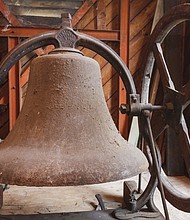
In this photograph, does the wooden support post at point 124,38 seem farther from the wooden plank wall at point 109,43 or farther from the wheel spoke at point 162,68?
the wheel spoke at point 162,68

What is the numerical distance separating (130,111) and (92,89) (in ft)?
0.91

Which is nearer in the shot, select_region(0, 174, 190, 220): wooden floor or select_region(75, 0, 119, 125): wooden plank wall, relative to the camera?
select_region(0, 174, 190, 220): wooden floor

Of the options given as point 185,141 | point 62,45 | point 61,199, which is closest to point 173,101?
point 185,141

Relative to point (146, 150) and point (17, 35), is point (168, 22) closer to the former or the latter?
point (146, 150)

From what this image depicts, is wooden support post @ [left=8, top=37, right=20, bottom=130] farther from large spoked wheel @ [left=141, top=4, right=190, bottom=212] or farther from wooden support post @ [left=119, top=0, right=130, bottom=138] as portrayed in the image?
large spoked wheel @ [left=141, top=4, right=190, bottom=212]

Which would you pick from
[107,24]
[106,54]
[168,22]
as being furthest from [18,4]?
[168,22]

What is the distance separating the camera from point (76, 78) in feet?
2.44

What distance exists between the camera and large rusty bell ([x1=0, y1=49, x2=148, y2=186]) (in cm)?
57

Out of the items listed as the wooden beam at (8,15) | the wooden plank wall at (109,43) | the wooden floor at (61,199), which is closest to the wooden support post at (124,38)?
the wooden plank wall at (109,43)

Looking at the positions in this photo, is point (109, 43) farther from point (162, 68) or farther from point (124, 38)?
point (162, 68)

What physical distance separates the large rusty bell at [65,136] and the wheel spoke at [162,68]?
448mm

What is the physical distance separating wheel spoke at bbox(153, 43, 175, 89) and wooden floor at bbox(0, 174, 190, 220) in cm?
65

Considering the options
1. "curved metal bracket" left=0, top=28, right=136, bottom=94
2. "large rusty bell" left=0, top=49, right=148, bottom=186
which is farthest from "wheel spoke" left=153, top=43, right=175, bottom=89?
"large rusty bell" left=0, top=49, right=148, bottom=186

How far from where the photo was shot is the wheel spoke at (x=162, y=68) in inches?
44.6
